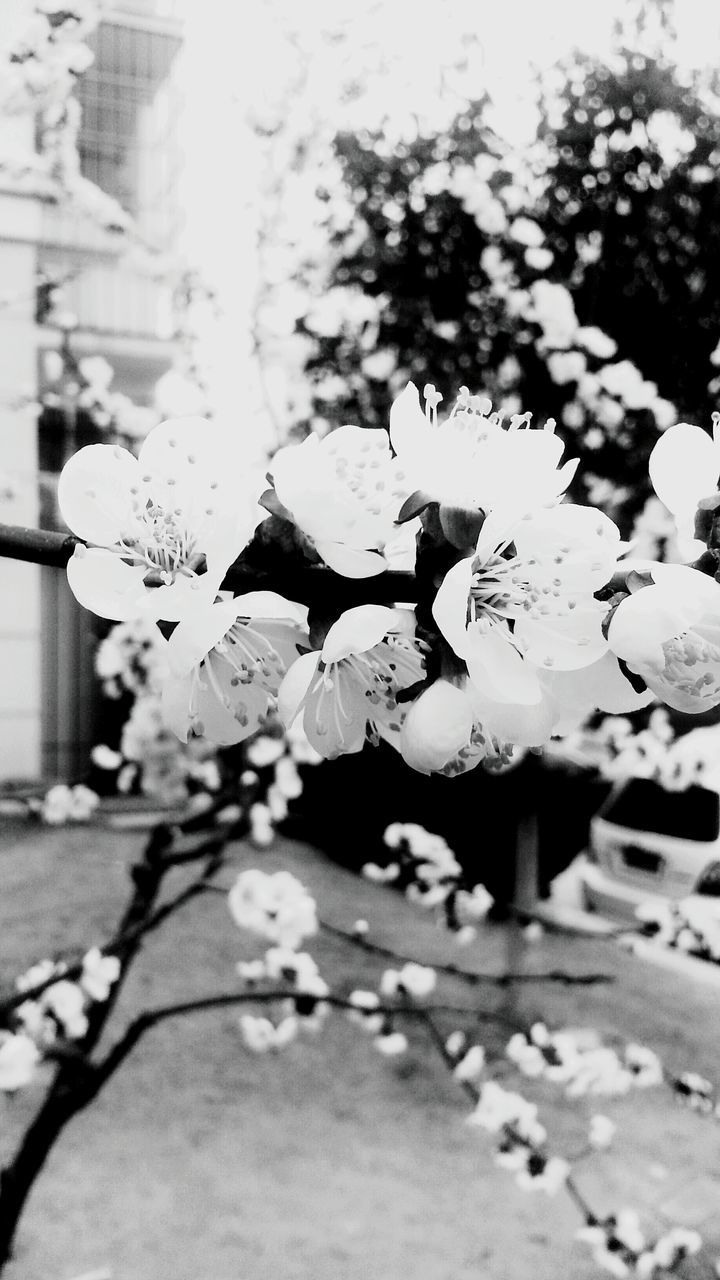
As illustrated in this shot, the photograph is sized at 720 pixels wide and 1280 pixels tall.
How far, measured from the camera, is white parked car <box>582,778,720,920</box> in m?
2.82

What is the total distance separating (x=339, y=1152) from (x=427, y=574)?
2473mm

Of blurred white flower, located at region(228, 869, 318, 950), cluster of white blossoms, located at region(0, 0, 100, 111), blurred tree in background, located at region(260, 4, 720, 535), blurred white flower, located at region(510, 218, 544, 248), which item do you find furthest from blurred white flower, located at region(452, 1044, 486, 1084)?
blurred white flower, located at region(510, 218, 544, 248)

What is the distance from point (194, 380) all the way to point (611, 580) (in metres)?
2.25

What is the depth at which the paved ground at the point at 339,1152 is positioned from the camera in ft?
6.82

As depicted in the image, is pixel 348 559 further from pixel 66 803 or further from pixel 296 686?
pixel 66 803

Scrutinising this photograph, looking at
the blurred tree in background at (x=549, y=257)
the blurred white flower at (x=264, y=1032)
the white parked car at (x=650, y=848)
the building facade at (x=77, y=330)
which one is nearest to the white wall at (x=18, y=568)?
the building facade at (x=77, y=330)

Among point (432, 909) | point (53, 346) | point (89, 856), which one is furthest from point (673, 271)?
point (89, 856)

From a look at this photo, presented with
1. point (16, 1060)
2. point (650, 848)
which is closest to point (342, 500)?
point (16, 1060)

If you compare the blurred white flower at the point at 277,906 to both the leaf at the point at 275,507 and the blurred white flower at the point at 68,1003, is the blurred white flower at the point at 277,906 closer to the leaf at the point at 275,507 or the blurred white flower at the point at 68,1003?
the blurred white flower at the point at 68,1003

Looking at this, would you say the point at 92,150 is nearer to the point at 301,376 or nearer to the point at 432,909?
the point at 301,376

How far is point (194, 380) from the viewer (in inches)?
96.0

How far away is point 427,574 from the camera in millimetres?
313

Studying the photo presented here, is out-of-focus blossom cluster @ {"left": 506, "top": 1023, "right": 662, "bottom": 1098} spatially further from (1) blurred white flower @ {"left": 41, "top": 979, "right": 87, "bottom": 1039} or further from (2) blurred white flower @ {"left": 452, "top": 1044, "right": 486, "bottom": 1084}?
(1) blurred white flower @ {"left": 41, "top": 979, "right": 87, "bottom": 1039}

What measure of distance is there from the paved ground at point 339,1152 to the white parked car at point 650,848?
0.27m
